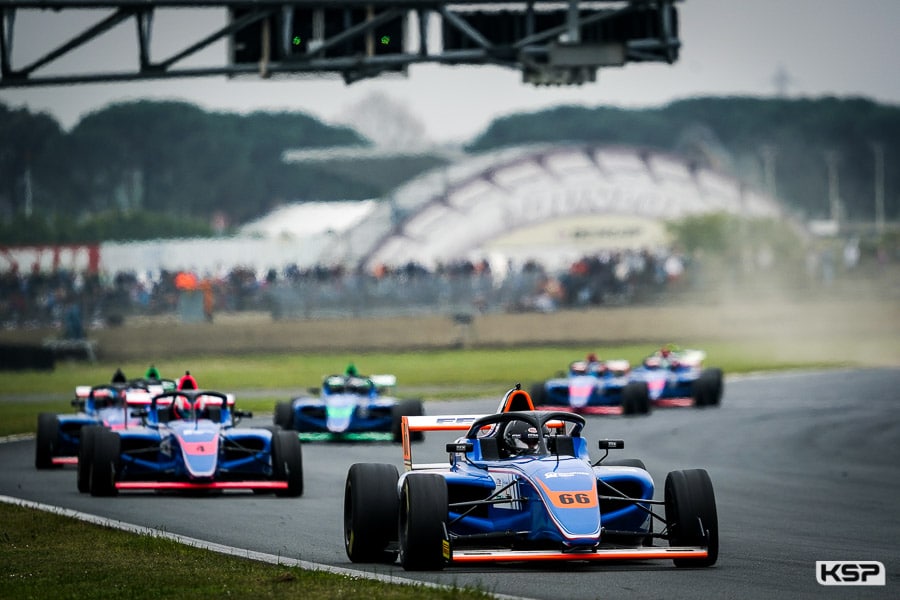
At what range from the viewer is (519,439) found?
12.1m

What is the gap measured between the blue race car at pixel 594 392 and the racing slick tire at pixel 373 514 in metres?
17.8

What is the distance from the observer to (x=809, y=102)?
107938 millimetres

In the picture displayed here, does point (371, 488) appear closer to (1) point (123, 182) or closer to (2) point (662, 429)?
(2) point (662, 429)

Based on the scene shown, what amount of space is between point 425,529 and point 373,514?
762mm

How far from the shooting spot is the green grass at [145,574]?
9781 mm

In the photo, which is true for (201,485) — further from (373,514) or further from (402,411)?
(402,411)

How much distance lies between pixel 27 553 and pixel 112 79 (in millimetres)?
12146

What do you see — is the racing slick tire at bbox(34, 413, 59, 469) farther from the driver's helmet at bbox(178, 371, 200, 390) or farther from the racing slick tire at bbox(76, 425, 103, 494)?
the racing slick tire at bbox(76, 425, 103, 494)

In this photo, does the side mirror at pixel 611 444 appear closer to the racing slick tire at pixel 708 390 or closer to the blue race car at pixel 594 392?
the blue race car at pixel 594 392

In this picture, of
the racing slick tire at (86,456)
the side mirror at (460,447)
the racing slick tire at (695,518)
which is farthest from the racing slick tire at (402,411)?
the racing slick tire at (695,518)

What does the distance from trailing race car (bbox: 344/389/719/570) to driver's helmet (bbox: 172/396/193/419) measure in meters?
6.60

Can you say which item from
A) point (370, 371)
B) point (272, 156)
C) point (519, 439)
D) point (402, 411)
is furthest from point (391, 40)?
point (272, 156)

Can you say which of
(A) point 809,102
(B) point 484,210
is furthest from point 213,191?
(A) point 809,102
